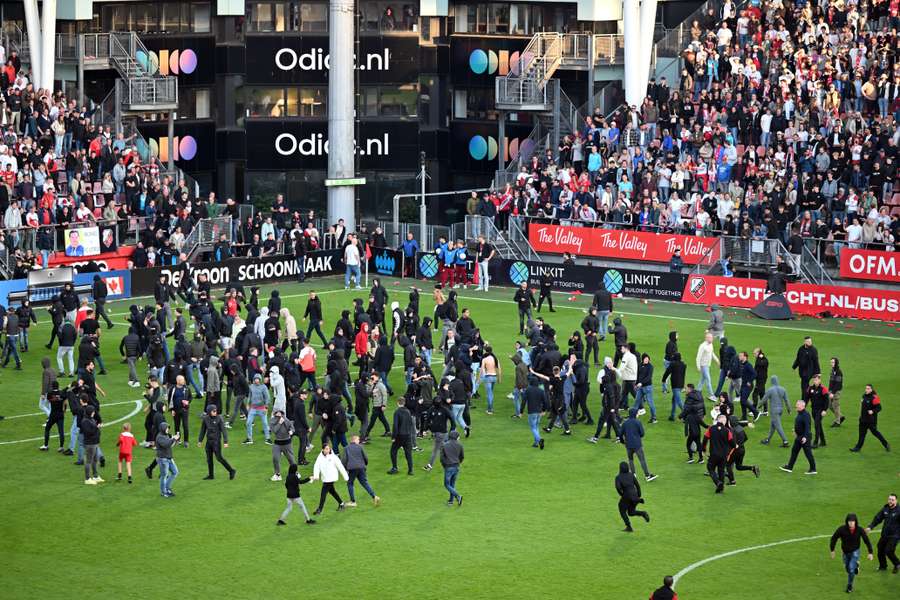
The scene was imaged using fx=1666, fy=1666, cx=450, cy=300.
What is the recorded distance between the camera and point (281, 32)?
2699 inches

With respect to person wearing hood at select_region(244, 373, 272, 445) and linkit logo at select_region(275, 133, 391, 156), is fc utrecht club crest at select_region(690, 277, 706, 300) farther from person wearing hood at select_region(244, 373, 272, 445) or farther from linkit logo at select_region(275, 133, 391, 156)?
person wearing hood at select_region(244, 373, 272, 445)

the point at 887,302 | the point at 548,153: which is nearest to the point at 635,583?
the point at 887,302

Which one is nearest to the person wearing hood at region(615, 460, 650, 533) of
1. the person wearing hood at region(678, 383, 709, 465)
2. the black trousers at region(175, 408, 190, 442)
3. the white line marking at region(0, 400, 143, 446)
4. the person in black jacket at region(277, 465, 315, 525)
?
the person wearing hood at region(678, 383, 709, 465)

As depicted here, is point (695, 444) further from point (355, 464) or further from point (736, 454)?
point (355, 464)

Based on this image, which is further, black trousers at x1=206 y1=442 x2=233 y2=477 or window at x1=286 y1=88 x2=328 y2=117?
window at x1=286 y1=88 x2=328 y2=117

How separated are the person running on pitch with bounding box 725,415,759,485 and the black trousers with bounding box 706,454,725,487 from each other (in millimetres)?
210

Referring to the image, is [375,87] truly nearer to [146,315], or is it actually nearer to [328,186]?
[328,186]

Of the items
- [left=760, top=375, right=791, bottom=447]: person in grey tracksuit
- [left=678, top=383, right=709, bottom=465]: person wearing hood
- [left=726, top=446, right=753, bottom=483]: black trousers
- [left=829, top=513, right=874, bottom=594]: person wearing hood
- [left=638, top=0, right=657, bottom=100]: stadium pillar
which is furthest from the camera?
[left=638, top=0, right=657, bottom=100]: stadium pillar

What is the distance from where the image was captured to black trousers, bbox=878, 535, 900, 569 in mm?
27578

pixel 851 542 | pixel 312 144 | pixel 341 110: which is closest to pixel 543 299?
pixel 341 110

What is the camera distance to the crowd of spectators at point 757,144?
5575 centimetres

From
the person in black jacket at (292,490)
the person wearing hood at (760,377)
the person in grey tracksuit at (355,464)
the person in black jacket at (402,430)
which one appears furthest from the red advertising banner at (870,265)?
the person in black jacket at (292,490)

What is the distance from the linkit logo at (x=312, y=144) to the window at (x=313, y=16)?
4.45 meters

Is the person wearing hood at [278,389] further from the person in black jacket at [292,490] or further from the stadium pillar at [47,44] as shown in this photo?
the stadium pillar at [47,44]
